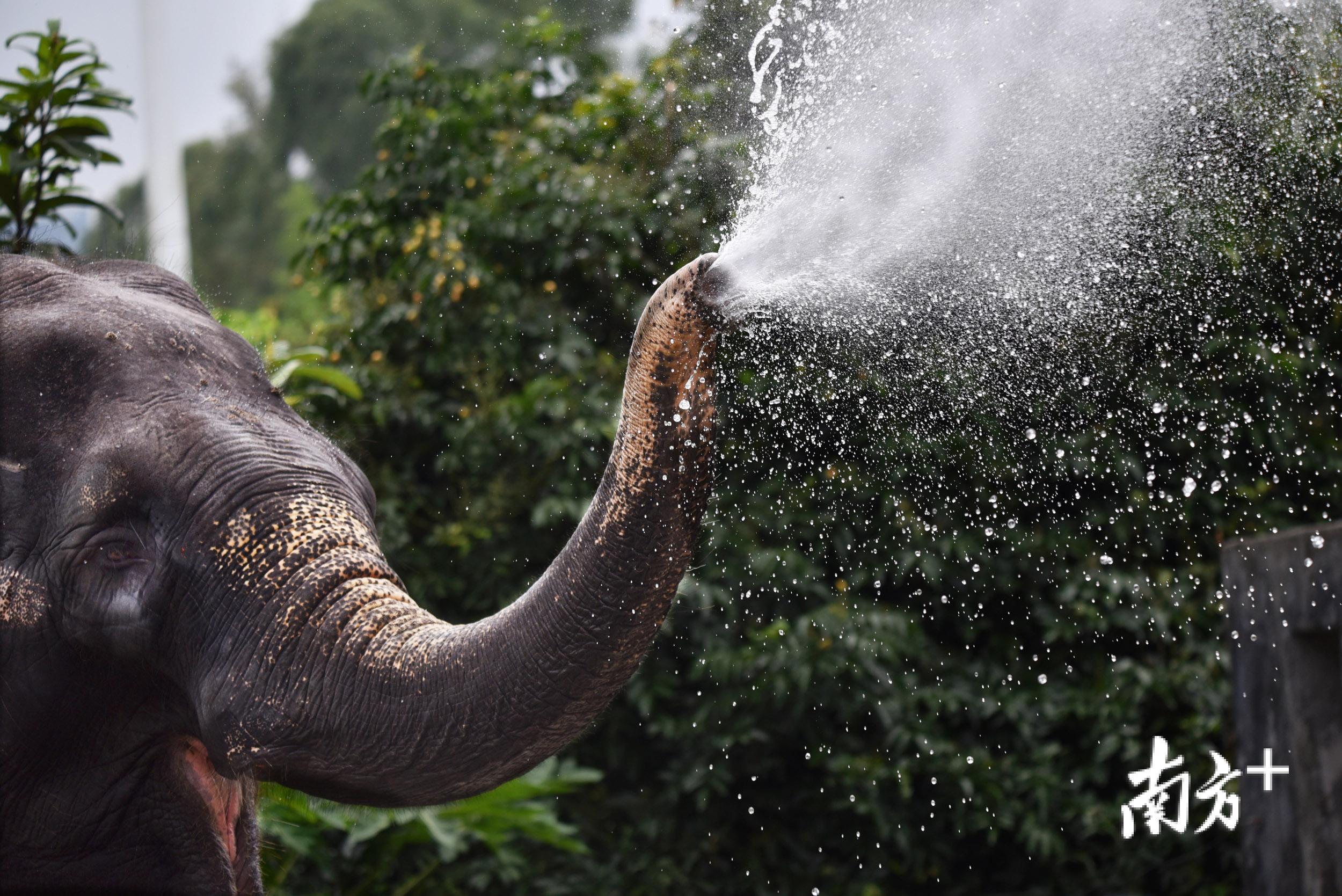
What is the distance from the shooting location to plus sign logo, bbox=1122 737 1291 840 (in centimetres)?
408

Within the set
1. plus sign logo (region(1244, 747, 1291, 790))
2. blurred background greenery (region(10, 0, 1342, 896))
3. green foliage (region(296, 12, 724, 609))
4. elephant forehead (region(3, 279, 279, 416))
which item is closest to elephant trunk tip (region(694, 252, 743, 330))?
elephant forehead (region(3, 279, 279, 416))

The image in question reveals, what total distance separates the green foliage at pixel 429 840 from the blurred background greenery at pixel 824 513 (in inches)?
0.8

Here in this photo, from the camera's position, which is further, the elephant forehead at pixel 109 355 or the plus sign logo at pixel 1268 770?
the plus sign logo at pixel 1268 770

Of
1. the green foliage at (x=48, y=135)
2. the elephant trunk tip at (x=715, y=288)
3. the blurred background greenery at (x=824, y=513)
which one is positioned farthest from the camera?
the blurred background greenery at (x=824, y=513)

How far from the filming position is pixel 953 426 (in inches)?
155

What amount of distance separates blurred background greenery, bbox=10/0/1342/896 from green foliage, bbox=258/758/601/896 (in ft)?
0.06

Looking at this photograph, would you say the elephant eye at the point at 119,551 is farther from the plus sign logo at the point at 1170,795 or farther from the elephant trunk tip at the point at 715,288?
the plus sign logo at the point at 1170,795

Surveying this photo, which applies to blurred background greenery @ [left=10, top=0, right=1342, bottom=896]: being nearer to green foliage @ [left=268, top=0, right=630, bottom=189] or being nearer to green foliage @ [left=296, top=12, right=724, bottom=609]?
green foliage @ [left=296, top=12, right=724, bottom=609]

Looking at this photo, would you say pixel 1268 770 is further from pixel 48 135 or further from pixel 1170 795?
pixel 48 135

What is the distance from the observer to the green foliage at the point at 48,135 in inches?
102

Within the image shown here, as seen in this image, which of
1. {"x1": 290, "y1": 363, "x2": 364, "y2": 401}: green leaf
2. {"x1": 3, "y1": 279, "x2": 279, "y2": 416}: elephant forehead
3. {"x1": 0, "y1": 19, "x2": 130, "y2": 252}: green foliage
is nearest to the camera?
{"x1": 3, "y1": 279, "x2": 279, "y2": 416}: elephant forehead

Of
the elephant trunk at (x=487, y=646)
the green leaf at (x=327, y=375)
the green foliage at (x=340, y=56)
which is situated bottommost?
the elephant trunk at (x=487, y=646)

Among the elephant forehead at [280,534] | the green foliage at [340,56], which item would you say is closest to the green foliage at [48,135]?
the elephant forehead at [280,534]

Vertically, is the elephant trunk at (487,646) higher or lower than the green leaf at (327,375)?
lower
